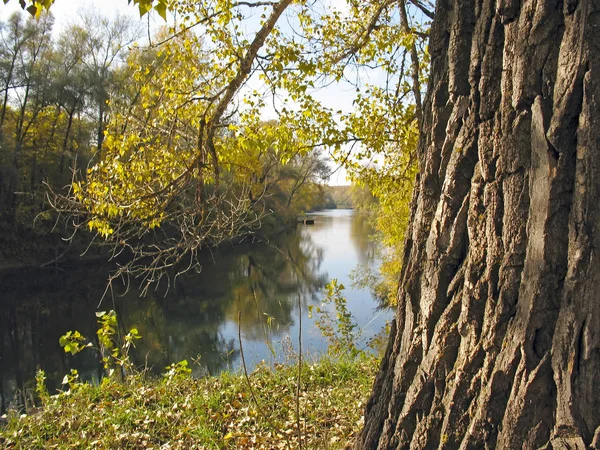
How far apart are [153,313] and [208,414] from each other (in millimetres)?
11073

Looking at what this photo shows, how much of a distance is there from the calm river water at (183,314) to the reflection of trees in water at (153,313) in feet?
0.08

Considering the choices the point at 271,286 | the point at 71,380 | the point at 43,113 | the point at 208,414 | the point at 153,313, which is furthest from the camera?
the point at 43,113

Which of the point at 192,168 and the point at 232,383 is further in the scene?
the point at 232,383

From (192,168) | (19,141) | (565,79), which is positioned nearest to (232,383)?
(192,168)

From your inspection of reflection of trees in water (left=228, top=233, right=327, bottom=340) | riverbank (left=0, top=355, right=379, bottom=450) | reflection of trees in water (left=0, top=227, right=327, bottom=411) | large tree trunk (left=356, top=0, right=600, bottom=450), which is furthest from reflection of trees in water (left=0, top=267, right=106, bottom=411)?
large tree trunk (left=356, top=0, right=600, bottom=450)

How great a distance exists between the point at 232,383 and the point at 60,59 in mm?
21820

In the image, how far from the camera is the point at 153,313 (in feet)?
45.3

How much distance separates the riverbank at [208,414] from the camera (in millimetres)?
2895

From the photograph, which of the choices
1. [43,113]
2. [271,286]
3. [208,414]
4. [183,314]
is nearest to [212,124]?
[208,414]

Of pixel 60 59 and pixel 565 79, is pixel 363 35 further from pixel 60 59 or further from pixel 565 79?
pixel 60 59

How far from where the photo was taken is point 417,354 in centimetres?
167

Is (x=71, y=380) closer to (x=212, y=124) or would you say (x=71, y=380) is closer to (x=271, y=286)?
(x=212, y=124)

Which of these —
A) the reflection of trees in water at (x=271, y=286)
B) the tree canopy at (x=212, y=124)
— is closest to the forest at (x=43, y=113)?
the reflection of trees in water at (x=271, y=286)

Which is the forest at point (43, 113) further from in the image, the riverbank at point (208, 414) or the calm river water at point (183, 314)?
the riverbank at point (208, 414)
